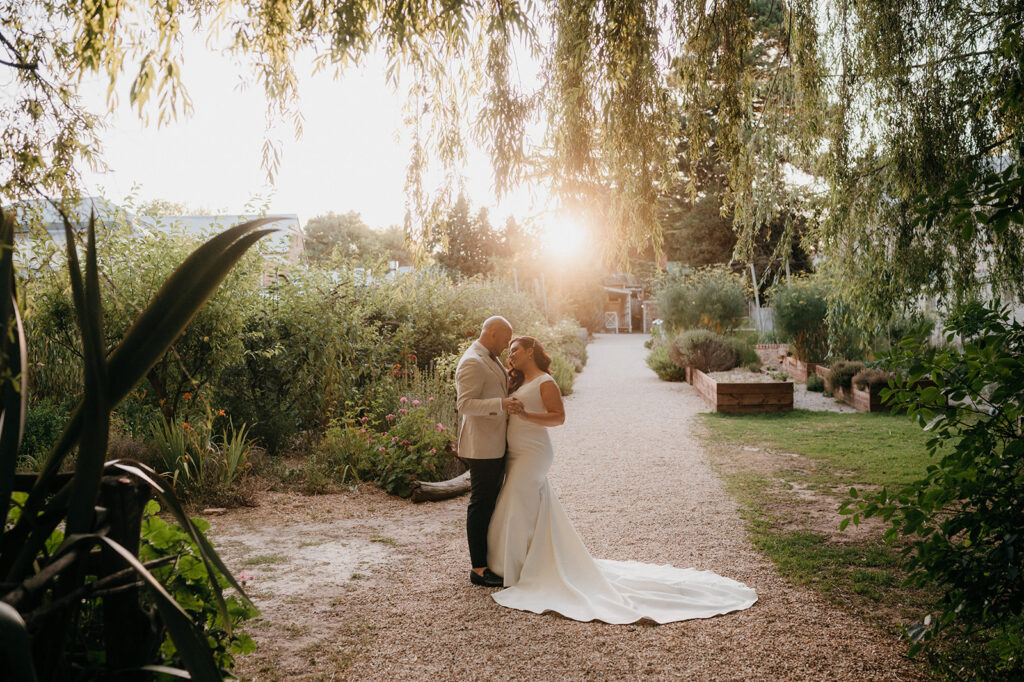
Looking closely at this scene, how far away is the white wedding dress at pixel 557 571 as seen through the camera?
4.37 meters

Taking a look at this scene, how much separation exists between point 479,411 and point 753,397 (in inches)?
364

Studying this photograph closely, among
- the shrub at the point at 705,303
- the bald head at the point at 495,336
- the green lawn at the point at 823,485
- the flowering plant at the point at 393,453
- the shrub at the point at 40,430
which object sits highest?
the shrub at the point at 705,303

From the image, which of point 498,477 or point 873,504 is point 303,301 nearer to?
point 498,477

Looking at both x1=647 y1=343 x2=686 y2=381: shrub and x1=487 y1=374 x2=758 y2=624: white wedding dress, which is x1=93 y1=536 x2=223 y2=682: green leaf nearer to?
x1=487 y1=374 x2=758 y2=624: white wedding dress

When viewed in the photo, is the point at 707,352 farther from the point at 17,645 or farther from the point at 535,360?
the point at 17,645

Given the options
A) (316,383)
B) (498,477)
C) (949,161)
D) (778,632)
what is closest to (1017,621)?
(778,632)

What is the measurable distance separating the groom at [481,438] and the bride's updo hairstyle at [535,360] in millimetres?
226

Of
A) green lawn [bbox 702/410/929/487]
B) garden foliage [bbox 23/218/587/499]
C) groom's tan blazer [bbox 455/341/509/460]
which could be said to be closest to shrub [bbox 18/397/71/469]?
garden foliage [bbox 23/218/587/499]

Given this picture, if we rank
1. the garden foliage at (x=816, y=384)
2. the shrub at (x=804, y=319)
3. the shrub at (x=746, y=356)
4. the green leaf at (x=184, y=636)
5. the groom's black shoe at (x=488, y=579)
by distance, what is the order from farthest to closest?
1. the shrub at (x=746, y=356)
2. the shrub at (x=804, y=319)
3. the garden foliage at (x=816, y=384)
4. the groom's black shoe at (x=488, y=579)
5. the green leaf at (x=184, y=636)

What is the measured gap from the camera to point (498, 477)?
5051 mm

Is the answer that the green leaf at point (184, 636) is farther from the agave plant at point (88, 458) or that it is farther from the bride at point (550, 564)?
the bride at point (550, 564)

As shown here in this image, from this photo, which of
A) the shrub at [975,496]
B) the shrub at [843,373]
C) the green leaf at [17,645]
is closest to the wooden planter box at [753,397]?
the shrub at [843,373]

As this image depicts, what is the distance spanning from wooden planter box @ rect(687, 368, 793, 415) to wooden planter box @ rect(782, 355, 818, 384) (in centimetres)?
423

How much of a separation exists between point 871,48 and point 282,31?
454cm
